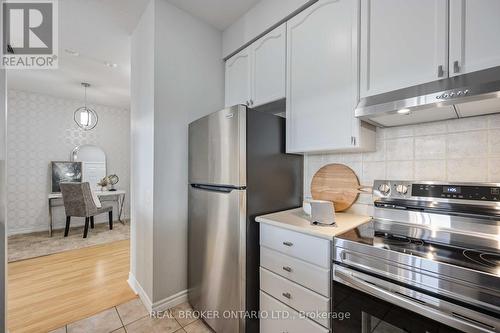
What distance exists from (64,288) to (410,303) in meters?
2.89

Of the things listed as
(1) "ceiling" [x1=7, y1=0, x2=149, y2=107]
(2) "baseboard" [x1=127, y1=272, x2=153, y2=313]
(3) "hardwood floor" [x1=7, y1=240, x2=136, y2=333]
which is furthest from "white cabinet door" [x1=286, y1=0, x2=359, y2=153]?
(3) "hardwood floor" [x1=7, y1=240, x2=136, y2=333]

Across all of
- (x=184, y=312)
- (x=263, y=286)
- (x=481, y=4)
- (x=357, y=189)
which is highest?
(x=481, y=4)

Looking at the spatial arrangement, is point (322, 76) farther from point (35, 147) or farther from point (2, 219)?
point (35, 147)

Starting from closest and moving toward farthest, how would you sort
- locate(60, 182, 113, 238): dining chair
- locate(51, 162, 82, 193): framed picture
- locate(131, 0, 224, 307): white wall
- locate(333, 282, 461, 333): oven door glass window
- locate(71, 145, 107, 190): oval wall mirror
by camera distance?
locate(333, 282, 461, 333): oven door glass window, locate(131, 0, 224, 307): white wall, locate(60, 182, 113, 238): dining chair, locate(51, 162, 82, 193): framed picture, locate(71, 145, 107, 190): oval wall mirror

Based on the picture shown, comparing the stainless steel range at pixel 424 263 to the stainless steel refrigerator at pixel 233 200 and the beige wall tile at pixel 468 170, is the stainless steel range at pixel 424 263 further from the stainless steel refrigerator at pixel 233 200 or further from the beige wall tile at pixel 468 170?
the stainless steel refrigerator at pixel 233 200

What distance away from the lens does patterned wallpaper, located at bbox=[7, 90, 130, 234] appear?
397 cm

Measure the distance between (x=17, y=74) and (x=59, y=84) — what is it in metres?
0.49

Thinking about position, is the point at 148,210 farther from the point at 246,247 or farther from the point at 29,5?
the point at 29,5

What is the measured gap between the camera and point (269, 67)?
183 centimetres

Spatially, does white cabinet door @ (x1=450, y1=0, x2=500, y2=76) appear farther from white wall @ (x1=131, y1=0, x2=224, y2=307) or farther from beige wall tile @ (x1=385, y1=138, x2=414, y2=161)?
white wall @ (x1=131, y1=0, x2=224, y2=307)

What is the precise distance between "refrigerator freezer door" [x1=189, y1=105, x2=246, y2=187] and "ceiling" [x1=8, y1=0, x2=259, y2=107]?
3.53 ft

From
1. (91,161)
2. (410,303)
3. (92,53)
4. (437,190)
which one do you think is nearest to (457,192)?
(437,190)

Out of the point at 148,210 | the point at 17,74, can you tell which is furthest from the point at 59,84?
the point at 148,210

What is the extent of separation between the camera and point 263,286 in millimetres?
1443
